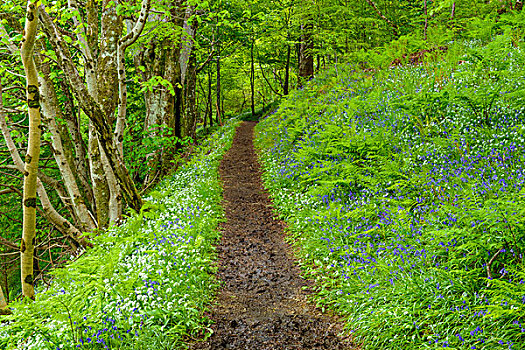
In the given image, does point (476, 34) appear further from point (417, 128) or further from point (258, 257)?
point (258, 257)

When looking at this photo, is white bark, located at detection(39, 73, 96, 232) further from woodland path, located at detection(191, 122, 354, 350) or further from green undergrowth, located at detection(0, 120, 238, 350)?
woodland path, located at detection(191, 122, 354, 350)

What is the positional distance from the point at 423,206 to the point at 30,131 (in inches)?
226

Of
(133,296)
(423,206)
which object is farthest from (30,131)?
(423,206)

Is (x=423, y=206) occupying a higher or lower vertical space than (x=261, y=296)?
higher

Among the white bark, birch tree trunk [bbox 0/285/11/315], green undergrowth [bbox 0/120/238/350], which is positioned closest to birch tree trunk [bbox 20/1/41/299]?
birch tree trunk [bbox 0/285/11/315]

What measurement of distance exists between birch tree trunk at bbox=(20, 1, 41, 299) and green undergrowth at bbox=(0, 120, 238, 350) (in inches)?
34.8

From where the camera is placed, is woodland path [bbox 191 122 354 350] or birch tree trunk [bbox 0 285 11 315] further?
birch tree trunk [bbox 0 285 11 315]

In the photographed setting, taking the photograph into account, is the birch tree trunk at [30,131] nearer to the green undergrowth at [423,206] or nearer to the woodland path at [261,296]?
the woodland path at [261,296]

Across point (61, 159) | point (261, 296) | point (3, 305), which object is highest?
point (61, 159)

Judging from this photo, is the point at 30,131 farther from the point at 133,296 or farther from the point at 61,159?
the point at 61,159

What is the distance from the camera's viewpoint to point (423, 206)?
5.68 metres

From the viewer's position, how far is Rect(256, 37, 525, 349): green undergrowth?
3.72 m

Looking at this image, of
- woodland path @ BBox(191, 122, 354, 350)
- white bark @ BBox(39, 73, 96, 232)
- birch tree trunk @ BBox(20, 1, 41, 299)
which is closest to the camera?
birch tree trunk @ BBox(20, 1, 41, 299)

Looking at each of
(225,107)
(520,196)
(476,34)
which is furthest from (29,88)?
(225,107)
